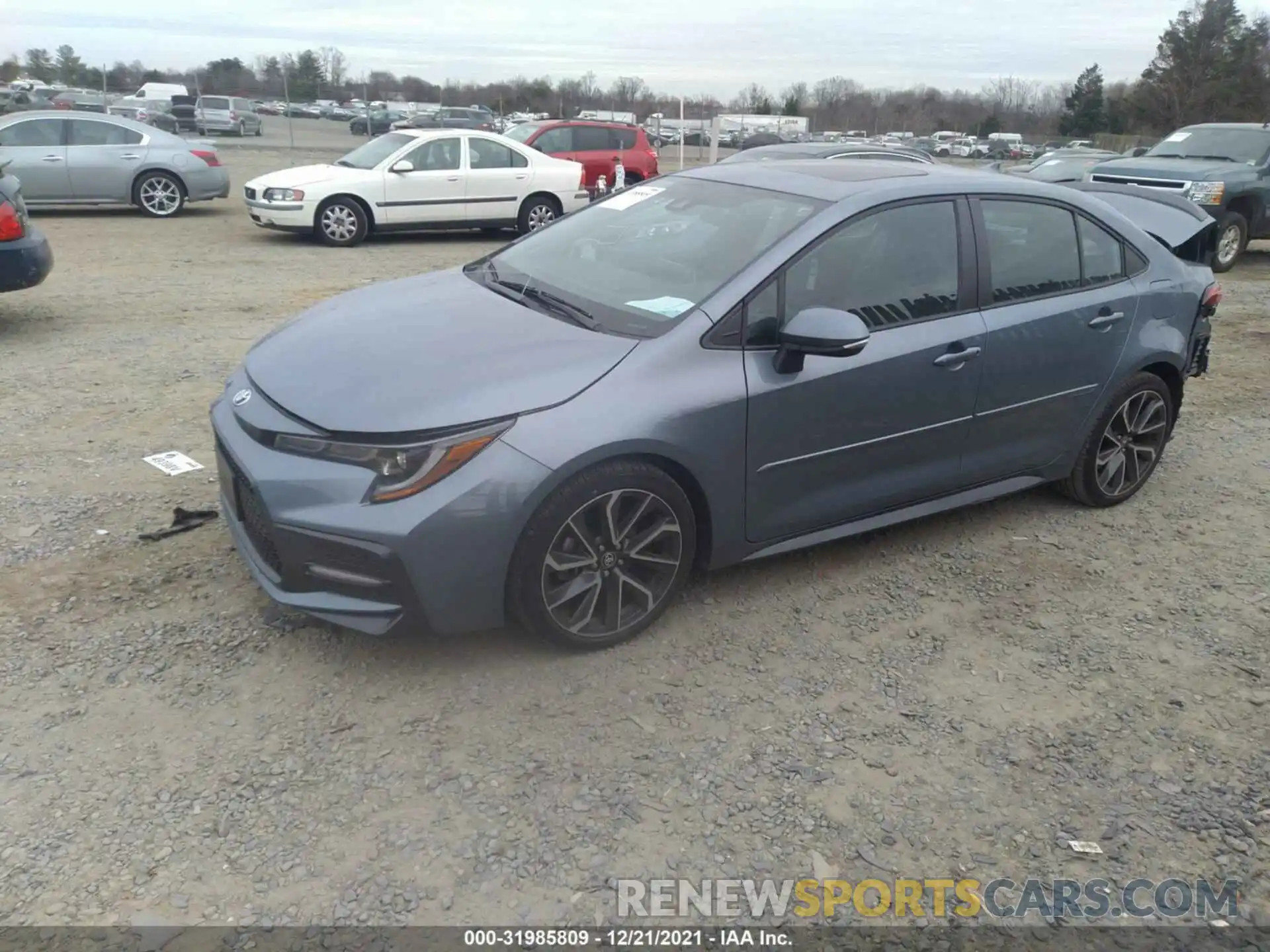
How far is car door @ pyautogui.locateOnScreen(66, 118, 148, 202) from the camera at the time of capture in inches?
544

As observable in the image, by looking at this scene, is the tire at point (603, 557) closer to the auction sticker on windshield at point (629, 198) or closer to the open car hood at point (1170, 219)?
the auction sticker on windshield at point (629, 198)

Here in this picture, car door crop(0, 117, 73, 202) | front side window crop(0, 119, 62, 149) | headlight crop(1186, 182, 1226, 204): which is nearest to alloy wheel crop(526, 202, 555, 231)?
car door crop(0, 117, 73, 202)

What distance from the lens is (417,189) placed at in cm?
1309

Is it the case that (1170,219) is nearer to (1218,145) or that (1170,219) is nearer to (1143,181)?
(1143,181)

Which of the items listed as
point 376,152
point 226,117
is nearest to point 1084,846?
point 376,152

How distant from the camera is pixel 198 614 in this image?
12.2ft

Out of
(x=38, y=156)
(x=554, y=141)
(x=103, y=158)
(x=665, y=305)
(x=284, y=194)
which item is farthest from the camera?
(x=554, y=141)

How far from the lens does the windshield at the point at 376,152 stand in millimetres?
13086

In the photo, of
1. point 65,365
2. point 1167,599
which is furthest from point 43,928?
point 65,365

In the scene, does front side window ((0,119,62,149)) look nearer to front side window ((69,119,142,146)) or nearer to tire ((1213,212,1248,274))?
front side window ((69,119,142,146))

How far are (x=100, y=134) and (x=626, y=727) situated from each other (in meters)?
14.2

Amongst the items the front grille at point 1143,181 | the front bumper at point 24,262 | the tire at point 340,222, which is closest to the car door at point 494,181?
the tire at point 340,222

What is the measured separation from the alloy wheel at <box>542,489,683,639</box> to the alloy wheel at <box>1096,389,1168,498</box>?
8.39ft

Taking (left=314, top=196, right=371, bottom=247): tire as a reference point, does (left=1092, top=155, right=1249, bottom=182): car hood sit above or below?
above
